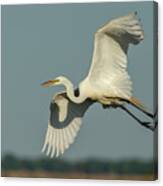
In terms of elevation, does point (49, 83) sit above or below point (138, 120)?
above

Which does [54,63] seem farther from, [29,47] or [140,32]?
[140,32]

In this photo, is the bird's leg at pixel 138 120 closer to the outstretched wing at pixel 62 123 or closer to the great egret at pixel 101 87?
the great egret at pixel 101 87

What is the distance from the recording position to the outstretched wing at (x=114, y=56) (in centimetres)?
322

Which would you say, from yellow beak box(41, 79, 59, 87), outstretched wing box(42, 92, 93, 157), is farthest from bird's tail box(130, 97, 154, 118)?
yellow beak box(41, 79, 59, 87)

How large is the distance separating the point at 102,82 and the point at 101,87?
0.02m

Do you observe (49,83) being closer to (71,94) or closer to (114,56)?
(71,94)

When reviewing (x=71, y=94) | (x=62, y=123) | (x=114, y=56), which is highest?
(x=114, y=56)

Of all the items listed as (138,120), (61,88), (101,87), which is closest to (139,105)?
(138,120)

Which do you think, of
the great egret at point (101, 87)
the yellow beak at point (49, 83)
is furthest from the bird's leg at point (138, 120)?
the yellow beak at point (49, 83)

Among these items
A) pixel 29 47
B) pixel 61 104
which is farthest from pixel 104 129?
pixel 29 47

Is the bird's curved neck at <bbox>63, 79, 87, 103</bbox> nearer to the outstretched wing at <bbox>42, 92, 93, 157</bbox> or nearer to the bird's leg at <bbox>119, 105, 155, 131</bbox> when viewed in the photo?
the outstretched wing at <bbox>42, 92, 93, 157</bbox>

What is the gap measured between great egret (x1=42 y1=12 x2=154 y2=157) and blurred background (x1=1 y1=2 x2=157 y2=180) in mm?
20

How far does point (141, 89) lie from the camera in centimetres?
320

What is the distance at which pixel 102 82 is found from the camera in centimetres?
325
